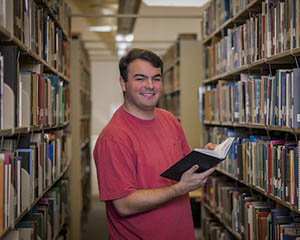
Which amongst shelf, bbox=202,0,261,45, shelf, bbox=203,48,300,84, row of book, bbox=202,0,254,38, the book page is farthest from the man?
row of book, bbox=202,0,254,38

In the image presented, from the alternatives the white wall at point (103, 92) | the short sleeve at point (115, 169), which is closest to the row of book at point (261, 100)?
the short sleeve at point (115, 169)

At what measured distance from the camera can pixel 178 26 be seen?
7480 mm

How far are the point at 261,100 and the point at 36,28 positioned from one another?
1.40 m

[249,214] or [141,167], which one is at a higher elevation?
[141,167]

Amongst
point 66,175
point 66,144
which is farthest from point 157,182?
point 66,175

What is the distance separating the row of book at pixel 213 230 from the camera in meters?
3.09

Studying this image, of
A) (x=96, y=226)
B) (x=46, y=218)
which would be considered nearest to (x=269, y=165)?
(x=46, y=218)

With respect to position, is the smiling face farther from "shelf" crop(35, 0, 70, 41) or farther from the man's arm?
"shelf" crop(35, 0, 70, 41)

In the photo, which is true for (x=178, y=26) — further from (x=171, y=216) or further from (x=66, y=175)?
(x=171, y=216)

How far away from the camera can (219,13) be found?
10.8 ft

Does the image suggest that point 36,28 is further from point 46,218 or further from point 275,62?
point 275,62

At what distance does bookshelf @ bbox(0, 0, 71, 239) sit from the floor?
3.26ft

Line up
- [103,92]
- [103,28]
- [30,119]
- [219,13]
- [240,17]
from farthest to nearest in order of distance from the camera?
→ [103,92] → [103,28] → [219,13] → [240,17] → [30,119]

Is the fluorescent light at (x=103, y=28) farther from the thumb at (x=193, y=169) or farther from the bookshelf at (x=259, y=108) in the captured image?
the thumb at (x=193, y=169)
